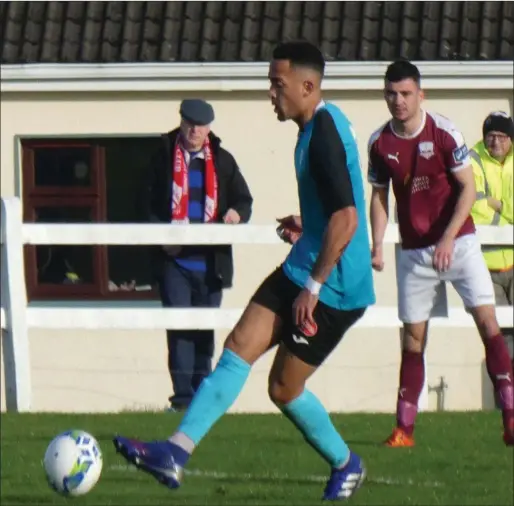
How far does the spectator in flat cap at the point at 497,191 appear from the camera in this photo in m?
12.7

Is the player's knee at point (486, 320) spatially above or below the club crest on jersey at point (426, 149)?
below

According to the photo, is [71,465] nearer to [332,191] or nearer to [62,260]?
[332,191]

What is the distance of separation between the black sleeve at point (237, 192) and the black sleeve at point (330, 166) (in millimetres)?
4624

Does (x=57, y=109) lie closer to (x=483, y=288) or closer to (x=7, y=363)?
(x=7, y=363)

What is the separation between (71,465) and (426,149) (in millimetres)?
2744

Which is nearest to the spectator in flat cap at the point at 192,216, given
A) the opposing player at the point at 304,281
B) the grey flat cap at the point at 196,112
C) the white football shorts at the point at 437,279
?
the grey flat cap at the point at 196,112

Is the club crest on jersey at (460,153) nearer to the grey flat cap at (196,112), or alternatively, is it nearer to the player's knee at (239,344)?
the player's knee at (239,344)

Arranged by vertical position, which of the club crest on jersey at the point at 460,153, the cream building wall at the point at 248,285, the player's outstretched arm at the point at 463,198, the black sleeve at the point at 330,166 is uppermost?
the black sleeve at the point at 330,166

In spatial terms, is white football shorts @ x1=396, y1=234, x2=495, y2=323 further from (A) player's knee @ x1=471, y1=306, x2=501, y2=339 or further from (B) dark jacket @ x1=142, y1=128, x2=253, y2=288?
(B) dark jacket @ x1=142, y1=128, x2=253, y2=288

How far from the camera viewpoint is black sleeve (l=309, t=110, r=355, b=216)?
824cm

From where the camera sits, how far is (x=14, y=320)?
13258 mm

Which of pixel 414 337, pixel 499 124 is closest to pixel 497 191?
pixel 499 124

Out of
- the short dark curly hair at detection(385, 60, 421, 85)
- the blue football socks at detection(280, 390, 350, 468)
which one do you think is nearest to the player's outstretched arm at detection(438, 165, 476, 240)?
the short dark curly hair at detection(385, 60, 421, 85)

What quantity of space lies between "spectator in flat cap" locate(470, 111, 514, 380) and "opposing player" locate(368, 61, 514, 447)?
6.53 ft
